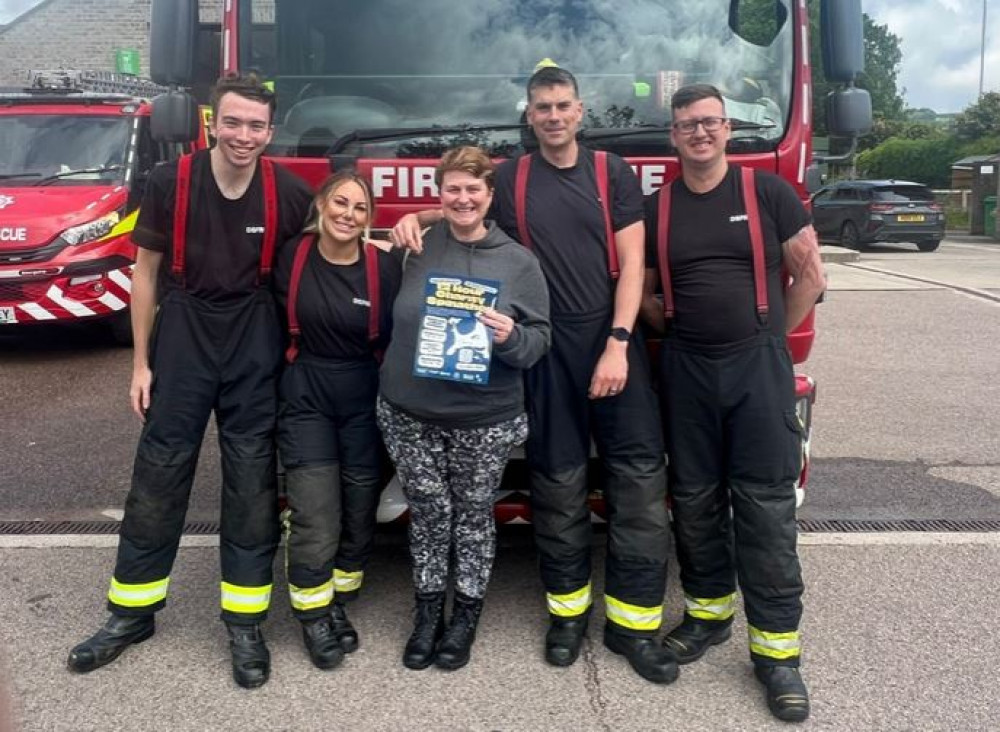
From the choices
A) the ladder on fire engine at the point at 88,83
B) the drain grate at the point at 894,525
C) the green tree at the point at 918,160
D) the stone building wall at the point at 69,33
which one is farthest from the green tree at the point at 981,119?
the drain grate at the point at 894,525

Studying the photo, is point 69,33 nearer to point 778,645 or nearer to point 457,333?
point 457,333

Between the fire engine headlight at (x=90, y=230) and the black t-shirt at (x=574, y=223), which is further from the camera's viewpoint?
the fire engine headlight at (x=90, y=230)

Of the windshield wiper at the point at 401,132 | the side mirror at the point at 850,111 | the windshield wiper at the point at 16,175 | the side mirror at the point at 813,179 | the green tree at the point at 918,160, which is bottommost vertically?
the side mirror at the point at 813,179

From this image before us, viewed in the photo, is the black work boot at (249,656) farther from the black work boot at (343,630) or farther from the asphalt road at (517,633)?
the black work boot at (343,630)

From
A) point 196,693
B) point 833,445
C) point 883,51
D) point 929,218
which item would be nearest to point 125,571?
point 196,693

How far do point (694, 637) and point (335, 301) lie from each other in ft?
5.34

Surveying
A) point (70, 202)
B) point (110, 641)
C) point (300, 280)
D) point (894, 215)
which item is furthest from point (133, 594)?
point (894, 215)

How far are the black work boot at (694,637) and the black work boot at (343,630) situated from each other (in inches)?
41.5

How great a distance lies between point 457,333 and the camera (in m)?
2.88

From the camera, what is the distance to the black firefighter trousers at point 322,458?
3176mm

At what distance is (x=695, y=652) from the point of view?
128 inches

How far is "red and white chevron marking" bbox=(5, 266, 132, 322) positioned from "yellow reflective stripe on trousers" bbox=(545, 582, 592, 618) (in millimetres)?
5380

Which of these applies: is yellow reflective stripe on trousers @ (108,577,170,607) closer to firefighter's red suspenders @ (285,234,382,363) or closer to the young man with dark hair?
firefighter's red suspenders @ (285,234,382,363)

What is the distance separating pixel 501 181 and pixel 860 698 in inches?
77.3
